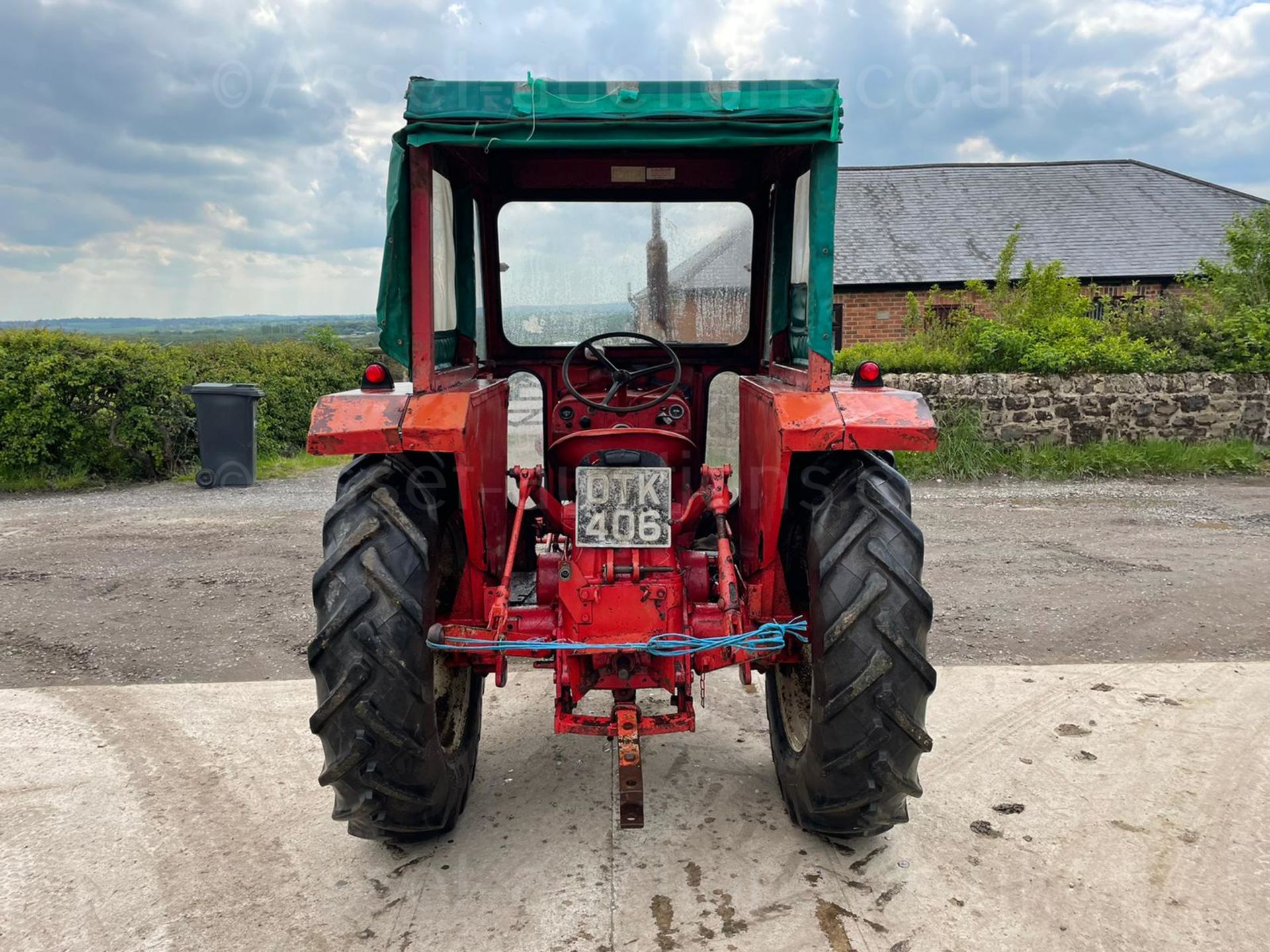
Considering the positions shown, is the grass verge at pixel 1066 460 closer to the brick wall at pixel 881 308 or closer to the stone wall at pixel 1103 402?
the stone wall at pixel 1103 402

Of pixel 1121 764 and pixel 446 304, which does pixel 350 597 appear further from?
pixel 1121 764

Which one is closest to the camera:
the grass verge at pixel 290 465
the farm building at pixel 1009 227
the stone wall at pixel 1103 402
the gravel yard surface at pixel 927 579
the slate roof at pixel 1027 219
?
the gravel yard surface at pixel 927 579

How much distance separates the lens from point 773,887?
2.77 m

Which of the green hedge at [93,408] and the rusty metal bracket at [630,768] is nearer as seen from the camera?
the rusty metal bracket at [630,768]

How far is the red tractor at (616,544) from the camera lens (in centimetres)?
257

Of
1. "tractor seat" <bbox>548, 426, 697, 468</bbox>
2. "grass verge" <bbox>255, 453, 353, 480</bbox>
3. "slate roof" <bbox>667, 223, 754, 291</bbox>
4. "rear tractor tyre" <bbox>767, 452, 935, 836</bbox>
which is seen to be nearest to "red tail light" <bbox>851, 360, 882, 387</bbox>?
"rear tractor tyre" <bbox>767, 452, 935, 836</bbox>

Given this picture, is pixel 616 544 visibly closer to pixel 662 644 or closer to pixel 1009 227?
pixel 662 644

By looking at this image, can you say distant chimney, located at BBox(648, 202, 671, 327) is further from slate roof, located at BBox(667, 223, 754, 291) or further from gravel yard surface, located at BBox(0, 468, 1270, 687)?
gravel yard surface, located at BBox(0, 468, 1270, 687)

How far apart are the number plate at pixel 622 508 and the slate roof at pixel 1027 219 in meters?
14.4

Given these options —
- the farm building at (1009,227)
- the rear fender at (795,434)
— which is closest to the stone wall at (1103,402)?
the farm building at (1009,227)

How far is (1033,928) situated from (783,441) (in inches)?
60.1

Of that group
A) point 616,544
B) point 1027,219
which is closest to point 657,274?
point 616,544

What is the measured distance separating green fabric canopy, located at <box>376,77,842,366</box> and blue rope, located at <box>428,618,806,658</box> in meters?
1.41

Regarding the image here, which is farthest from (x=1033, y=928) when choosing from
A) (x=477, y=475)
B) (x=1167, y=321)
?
(x=1167, y=321)
